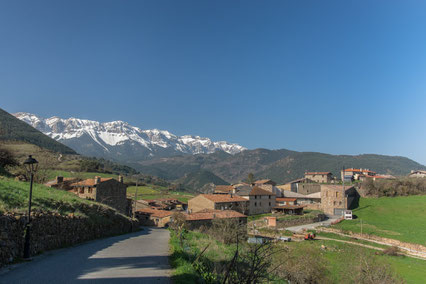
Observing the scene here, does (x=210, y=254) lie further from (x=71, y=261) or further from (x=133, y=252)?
(x=71, y=261)

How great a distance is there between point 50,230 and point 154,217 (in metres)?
40.8

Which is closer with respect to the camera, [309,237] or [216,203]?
[309,237]

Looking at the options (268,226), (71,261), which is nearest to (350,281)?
(71,261)

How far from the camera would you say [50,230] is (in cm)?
1603

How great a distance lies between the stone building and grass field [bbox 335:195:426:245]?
9.09ft

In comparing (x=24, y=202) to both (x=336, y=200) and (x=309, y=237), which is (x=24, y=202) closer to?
(x=309, y=237)

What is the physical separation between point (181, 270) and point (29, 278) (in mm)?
5228

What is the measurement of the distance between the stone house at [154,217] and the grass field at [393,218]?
30.4 m

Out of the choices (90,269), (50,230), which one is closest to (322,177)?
(50,230)

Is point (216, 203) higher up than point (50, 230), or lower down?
lower down

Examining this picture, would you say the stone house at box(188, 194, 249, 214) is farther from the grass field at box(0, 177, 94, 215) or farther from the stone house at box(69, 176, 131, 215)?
the grass field at box(0, 177, 94, 215)

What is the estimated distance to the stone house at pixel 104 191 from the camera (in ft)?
148

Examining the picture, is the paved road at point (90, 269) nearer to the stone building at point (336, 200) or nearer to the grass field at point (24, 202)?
the grass field at point (24, 202)

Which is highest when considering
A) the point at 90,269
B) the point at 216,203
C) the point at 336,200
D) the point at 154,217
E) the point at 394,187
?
the point at 394,187
